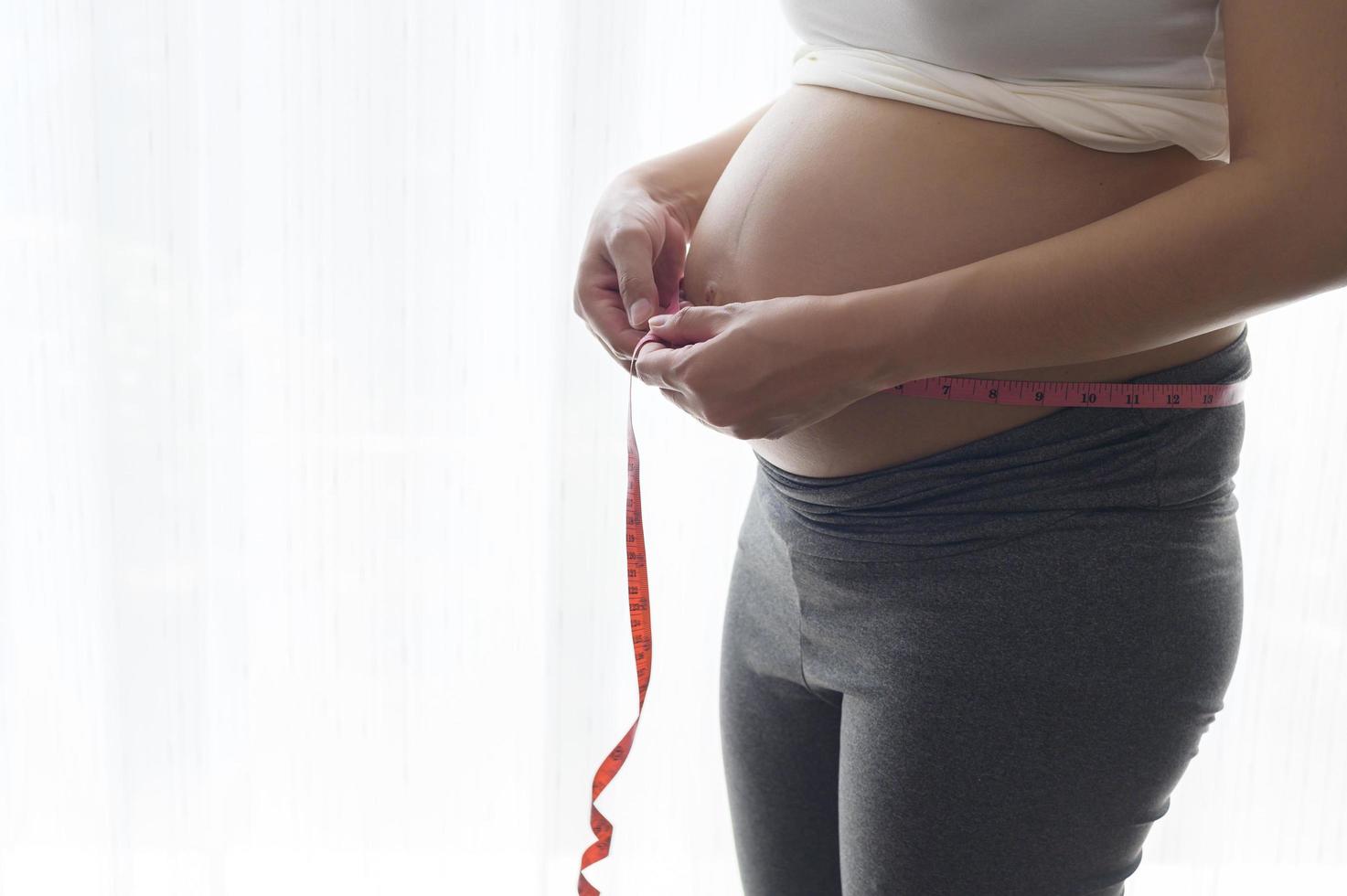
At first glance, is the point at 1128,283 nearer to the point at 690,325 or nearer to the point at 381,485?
the point at 690,325

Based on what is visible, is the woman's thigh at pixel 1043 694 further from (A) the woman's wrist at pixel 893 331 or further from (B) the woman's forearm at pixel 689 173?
(B) the woman's forearm at pixel 689 173

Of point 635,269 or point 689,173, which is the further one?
point 689,173

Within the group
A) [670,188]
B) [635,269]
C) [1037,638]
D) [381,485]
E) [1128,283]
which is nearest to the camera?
[1128,283]

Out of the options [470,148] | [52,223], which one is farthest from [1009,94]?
[52,223]

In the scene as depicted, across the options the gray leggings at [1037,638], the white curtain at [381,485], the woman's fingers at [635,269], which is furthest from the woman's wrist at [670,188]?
the white curtain at [381,485]

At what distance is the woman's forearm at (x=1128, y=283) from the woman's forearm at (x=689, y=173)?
0.38 metres

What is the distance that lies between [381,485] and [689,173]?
852mm

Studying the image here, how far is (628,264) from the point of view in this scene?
0.91 m

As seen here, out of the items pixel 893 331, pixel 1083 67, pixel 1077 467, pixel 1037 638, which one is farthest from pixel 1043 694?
pixel 1083 67

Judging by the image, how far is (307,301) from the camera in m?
1.62

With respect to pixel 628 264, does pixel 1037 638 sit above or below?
below

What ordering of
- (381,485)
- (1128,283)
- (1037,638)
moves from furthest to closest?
(381,485) → (1037,638) → (1128,283)

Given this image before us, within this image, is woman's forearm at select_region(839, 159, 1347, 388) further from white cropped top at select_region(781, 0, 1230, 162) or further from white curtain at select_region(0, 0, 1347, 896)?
white curtain at select_region(0, 0, 1347, 896)

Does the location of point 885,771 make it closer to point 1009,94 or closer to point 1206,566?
point 1206,566
